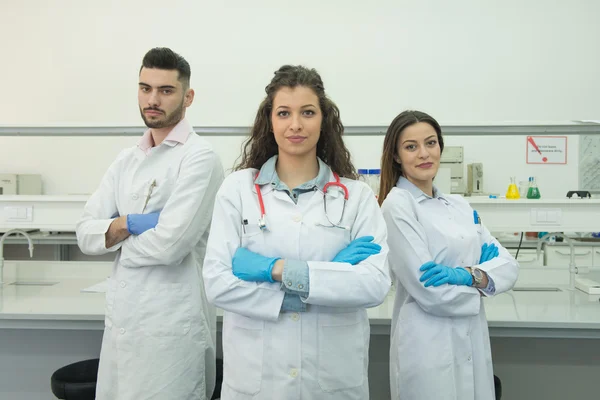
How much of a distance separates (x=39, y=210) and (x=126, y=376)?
1126mm

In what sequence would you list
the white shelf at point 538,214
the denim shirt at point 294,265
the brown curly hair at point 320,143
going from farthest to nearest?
1. the white shelf at point 538,214
2. the brown curly hair at point 320,143
3. the denim shirt at point 294,265

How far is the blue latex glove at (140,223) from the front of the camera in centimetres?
157

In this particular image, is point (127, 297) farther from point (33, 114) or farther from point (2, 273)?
point (33, 114)

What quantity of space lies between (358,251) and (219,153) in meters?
3.97

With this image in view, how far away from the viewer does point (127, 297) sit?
157 cm

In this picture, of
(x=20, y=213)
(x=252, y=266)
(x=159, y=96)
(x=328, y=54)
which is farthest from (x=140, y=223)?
(x=328, y=54)

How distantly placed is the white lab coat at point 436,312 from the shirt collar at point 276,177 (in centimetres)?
33

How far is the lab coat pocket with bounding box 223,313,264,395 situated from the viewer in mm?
1161

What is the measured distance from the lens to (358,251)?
46.8 inches

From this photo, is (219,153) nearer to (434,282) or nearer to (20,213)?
(20,213)

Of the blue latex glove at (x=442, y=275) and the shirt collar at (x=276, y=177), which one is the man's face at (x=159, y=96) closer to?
the shirt collar at (x=276, y=177)

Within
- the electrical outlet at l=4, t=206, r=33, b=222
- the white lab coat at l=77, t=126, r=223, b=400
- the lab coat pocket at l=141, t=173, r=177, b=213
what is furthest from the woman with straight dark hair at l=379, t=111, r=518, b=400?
the electrical outlet at l=4, t=206, r=33, b=222

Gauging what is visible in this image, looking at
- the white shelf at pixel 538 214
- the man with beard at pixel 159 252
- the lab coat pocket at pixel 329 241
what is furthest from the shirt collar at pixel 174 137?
the white shelf at pixel 538 214

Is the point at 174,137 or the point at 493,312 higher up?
the point at 174,137
